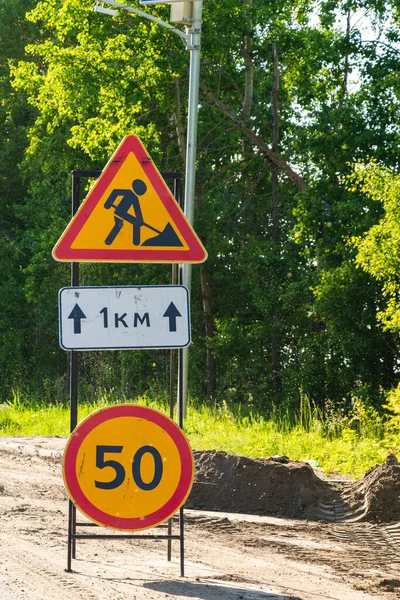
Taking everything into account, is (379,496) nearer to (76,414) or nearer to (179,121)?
(76,414)

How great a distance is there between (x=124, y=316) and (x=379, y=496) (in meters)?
5.11

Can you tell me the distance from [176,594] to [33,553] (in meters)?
1.77

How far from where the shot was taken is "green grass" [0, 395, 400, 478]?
14047mm

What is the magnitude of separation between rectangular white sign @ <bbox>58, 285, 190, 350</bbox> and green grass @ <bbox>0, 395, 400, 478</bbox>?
6790 mm

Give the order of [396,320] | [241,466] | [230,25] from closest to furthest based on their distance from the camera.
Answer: [241,466] → [396,320] → [230,25]

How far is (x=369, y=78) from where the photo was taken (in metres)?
24.5

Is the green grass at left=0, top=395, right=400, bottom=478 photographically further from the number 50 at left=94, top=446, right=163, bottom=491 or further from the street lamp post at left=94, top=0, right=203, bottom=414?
the number 50 at left=94, top=446, right=163, bottom=491

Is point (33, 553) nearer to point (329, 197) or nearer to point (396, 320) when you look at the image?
point (396, 320)

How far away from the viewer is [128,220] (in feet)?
22.0

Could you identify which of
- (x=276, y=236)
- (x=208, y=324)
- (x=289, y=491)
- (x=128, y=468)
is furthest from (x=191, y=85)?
(x=208, y=324)

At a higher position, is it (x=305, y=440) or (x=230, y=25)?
(x=230, y=25)


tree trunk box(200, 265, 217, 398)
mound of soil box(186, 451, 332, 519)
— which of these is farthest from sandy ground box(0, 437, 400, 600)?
tree trunk box(200, 265, 217, 398)

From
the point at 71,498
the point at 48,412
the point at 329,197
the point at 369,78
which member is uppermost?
the point at 369,78

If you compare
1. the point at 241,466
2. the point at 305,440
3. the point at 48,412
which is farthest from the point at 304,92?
the point at 241,466
